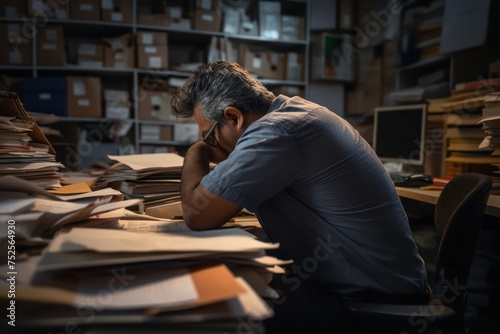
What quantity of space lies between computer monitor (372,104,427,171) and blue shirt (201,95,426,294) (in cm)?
145

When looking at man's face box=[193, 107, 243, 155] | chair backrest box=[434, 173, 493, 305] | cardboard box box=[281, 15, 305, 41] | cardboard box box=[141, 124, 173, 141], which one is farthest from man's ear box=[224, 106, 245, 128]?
cardboard box box=[281, 15, 305, 41]

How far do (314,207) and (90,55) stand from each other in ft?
10.1

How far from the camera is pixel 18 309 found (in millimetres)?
486

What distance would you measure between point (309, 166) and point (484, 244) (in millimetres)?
1563

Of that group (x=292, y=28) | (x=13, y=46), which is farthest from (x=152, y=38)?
(x=292, y=28)

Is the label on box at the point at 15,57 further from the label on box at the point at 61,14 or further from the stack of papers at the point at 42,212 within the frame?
the stack of papers at the point at 42,212

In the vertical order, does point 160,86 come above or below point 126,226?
above

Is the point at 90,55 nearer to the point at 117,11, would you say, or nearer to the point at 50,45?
the point at 50,45

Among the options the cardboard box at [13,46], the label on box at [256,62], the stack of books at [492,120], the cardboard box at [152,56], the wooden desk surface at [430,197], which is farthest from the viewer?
the label on box at [256,62]

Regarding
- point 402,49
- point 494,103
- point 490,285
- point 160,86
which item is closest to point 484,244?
point 490,285

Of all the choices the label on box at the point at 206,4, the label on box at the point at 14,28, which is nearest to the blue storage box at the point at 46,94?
the label on box at the point at 14,28

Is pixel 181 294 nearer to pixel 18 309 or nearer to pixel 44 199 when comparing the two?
pixel 18 309

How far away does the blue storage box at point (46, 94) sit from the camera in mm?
3098

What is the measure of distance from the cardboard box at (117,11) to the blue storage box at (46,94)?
25.7 inches
